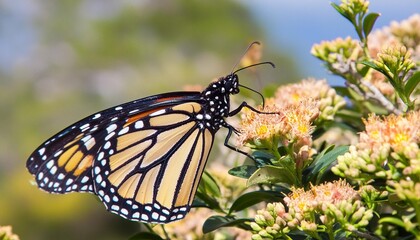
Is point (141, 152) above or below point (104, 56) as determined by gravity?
below

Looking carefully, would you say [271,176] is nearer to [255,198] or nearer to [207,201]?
[255,198]

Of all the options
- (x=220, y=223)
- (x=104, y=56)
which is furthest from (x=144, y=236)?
(x=104, y=56)

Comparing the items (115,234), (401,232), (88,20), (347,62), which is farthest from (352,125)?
(88,20)

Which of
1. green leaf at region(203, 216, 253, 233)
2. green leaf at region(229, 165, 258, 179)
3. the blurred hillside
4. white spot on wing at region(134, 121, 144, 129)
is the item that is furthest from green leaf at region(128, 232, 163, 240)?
the blurred hillside

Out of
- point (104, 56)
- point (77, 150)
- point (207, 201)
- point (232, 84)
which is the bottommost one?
point (207, 201)

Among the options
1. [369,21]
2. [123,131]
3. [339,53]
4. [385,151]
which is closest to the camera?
[385,151]

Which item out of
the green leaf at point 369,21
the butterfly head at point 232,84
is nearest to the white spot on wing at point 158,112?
the butterfly head at point 232,84

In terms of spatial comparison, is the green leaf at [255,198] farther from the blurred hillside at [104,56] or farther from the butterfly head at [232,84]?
the blurred hillside at [104,56]
